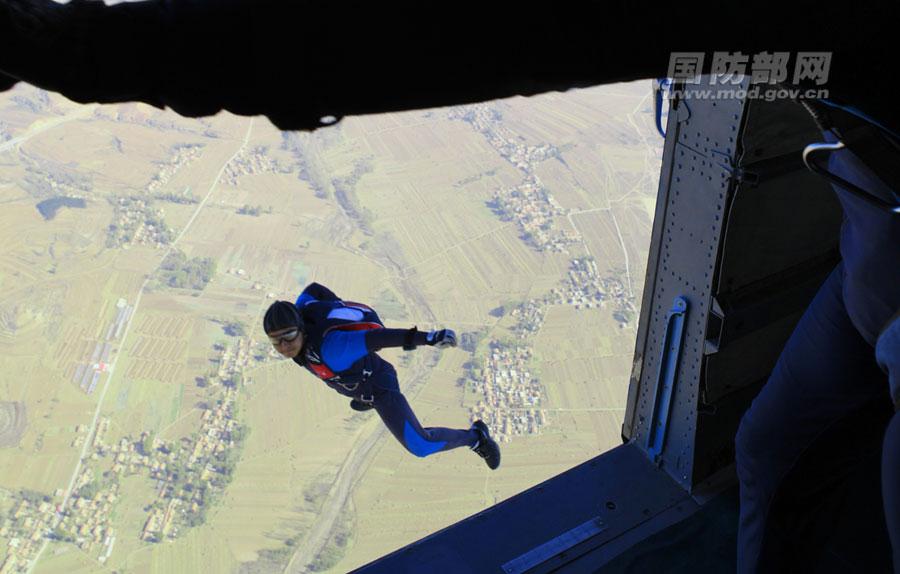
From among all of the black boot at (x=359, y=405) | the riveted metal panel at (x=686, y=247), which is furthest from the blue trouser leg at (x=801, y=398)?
the black boot at (x=359, y=405)

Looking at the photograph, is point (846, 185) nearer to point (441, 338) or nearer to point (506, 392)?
point (441, 338)

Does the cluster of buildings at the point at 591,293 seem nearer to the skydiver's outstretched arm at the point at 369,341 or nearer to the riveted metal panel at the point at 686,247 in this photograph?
the skydiver's outstretched arm at the point at 369,341

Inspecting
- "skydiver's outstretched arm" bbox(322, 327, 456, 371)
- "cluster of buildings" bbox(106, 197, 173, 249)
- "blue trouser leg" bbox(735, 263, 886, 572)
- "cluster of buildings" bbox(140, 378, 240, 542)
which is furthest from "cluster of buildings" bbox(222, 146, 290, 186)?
"blue trouser leg" bbox(735, 263, 886, 572)

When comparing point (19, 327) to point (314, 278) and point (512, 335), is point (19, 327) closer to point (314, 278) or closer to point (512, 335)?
point (314, 278)

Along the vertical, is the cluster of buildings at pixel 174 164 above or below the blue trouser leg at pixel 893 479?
below

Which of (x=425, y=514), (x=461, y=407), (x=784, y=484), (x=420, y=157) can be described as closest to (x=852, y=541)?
(x=784, y=484)

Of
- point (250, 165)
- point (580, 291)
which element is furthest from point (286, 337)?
point (250, 165)
